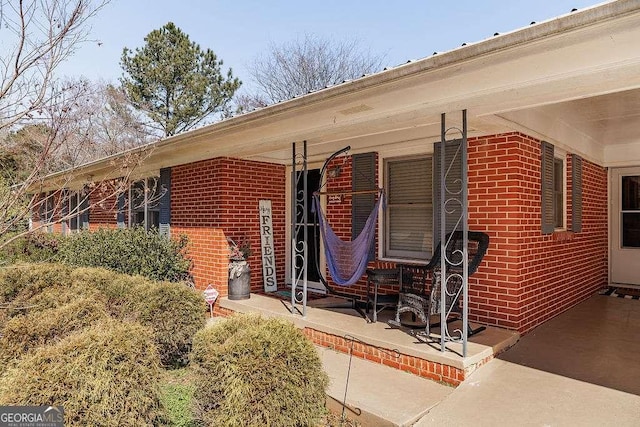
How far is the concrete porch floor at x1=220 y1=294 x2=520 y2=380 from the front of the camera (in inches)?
145

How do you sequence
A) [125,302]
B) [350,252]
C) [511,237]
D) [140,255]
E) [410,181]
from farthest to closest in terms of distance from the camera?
[140,255], [410,181], [350,252], [125,302], [511,237]

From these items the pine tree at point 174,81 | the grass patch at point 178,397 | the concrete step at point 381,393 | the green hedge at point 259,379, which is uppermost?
the pine tree at point 174,81

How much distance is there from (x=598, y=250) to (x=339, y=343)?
17.5 ft

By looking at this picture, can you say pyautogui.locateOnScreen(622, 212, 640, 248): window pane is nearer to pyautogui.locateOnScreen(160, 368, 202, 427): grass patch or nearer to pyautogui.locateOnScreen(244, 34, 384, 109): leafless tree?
pyautogui.locateOnScreen(160, 368, 202, 427): grass patch

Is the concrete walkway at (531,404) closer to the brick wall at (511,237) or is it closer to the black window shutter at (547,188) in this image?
the brick wall at (511,237)

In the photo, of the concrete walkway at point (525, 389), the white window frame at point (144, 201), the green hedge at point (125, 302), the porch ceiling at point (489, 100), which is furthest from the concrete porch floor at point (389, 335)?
the white window frame at point (144, 201)

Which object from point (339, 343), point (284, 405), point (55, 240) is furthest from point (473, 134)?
point (55, 240)

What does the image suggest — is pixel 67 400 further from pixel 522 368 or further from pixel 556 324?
pixel 556 324

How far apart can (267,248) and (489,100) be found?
4.80m

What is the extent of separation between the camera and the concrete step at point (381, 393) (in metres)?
3.08

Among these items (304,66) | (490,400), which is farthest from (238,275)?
(304,66)

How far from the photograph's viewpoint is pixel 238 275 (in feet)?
20.9

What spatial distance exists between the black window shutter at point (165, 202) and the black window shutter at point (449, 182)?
5.19m

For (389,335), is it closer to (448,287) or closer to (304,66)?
(448,287)
